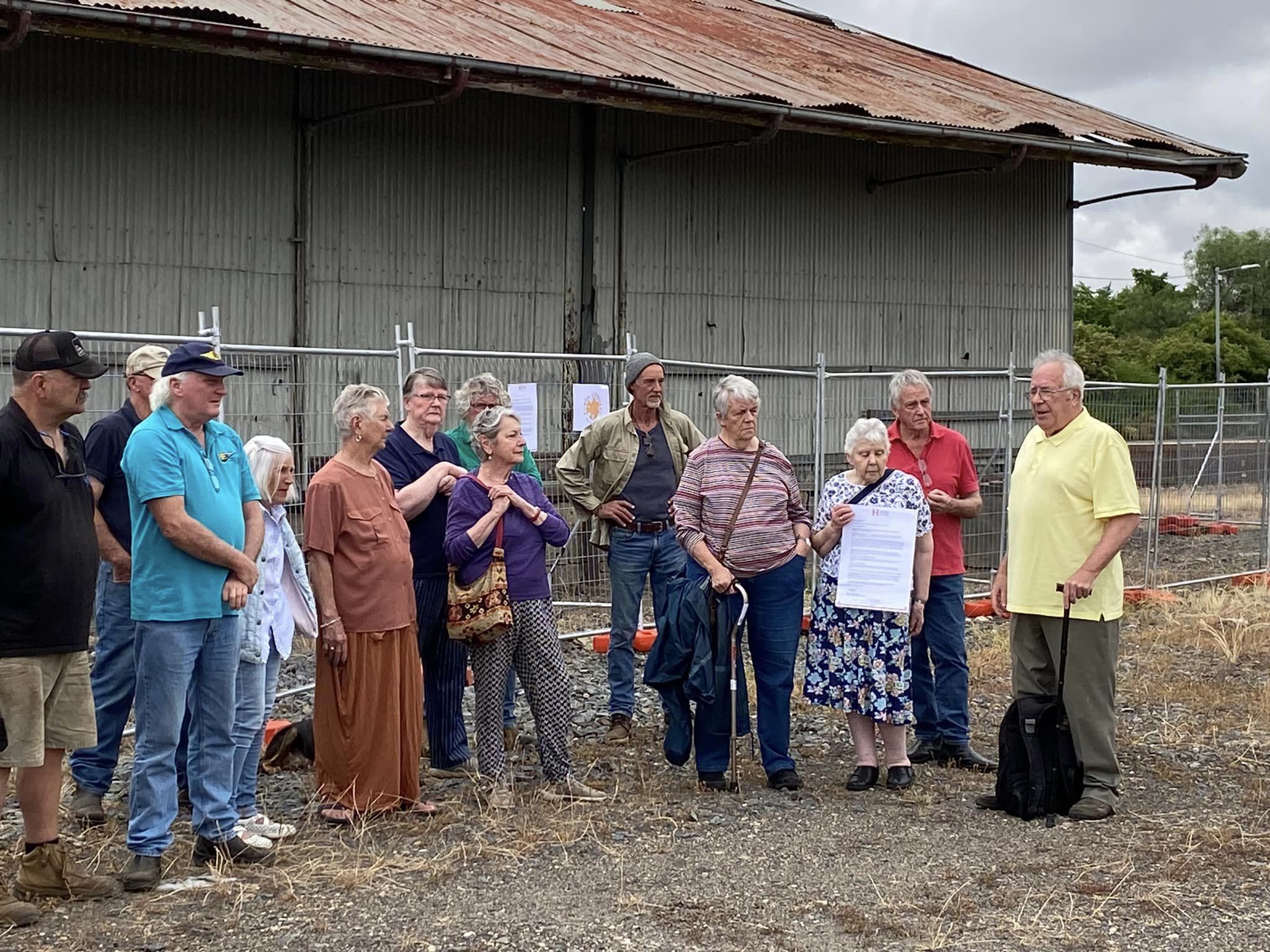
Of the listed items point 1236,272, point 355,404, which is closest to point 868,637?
point 355,404

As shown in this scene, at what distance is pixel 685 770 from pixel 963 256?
1183 centimetres

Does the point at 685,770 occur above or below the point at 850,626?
below

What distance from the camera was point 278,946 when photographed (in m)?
4.83

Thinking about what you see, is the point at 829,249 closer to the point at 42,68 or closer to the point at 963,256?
the point at 963,256

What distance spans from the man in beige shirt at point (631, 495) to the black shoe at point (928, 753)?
1.50 meters

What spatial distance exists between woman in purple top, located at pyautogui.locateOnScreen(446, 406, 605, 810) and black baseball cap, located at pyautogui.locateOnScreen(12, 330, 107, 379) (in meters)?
1.84

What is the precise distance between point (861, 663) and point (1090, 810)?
1193 millimetres

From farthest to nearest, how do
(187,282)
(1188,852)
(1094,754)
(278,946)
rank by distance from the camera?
(187,282)
(1094,754)
(1188,852)
(278,946)

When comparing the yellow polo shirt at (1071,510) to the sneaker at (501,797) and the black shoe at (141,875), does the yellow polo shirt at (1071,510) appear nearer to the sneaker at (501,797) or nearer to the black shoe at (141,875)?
the sneaker at (501,797)

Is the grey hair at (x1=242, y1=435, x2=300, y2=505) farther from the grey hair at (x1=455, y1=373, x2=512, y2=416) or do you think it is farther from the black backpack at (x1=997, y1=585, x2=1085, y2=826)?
the black backpack at (x1=997, y1=585, x2=1085, y2=826)

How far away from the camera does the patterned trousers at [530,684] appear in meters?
6.64

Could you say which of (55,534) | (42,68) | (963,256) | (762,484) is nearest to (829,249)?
(963,256)

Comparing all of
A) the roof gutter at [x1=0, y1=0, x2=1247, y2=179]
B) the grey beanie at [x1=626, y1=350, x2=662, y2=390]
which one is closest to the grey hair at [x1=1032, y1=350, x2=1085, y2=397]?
the grey beanie at [x1=626, y1=350, x2=662, y2=390]

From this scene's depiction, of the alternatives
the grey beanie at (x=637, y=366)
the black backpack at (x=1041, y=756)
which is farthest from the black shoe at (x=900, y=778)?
the grey beanie at (x=637, y=366)
